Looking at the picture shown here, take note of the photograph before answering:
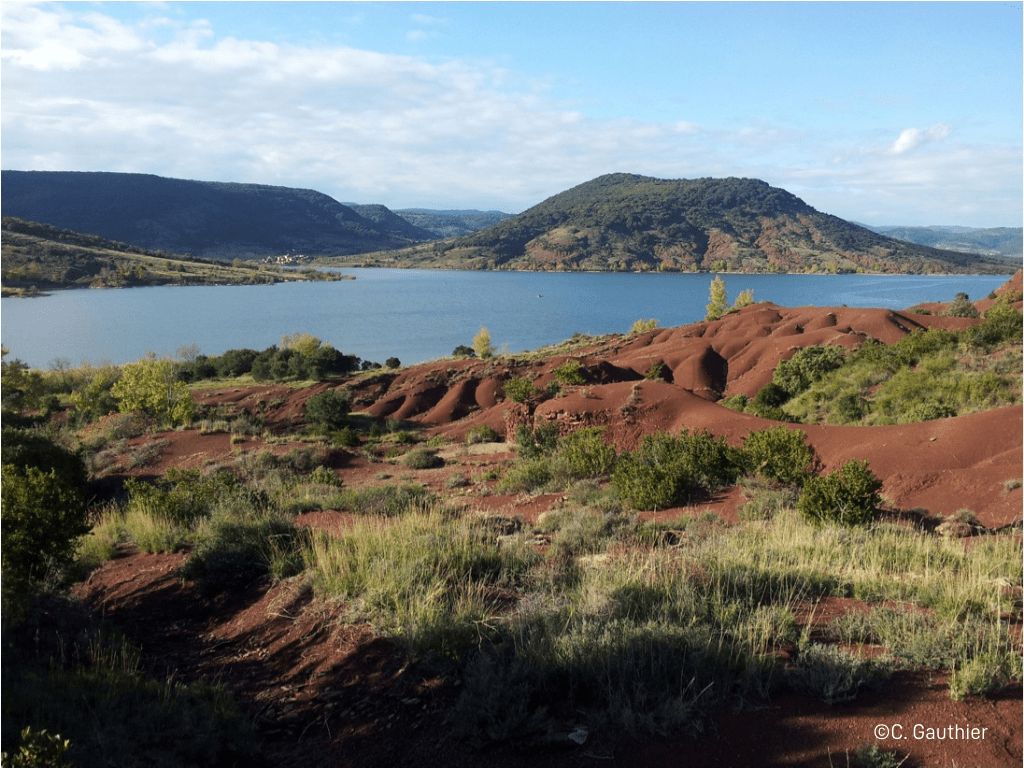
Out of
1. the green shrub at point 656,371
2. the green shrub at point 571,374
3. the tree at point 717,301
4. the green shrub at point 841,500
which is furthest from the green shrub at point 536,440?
the tree at point 717,301

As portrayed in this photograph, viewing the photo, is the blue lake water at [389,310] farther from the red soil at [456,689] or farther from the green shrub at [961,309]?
the red soil at [456,689]

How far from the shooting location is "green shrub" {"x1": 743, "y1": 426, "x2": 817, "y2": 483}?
11578 mm

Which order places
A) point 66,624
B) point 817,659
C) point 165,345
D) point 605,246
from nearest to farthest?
point 817,659 → point 66,624 → point 165,345 → point 605,246

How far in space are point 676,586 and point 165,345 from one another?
82.1 metres

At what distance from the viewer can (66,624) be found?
5.55m

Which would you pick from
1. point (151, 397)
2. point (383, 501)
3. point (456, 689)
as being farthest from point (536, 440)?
point (151, 397)

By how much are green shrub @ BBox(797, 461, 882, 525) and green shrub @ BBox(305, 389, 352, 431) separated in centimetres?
2660

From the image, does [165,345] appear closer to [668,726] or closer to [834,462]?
[834,462]

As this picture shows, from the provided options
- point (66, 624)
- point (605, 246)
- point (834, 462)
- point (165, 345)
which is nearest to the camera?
point (66, 624)

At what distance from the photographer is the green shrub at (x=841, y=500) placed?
8.61 metres

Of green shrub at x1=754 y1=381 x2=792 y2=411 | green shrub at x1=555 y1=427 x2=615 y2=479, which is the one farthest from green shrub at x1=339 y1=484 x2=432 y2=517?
green shrub at x1=754 y1=381 x2=792 y2=411

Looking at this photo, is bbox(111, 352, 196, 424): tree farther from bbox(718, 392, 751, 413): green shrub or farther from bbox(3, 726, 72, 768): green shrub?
bbox(3, 726, 72, 768): green shrub

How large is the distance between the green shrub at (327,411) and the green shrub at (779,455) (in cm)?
2419

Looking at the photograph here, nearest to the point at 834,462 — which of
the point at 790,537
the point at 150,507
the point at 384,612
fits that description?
the point at 790,537
